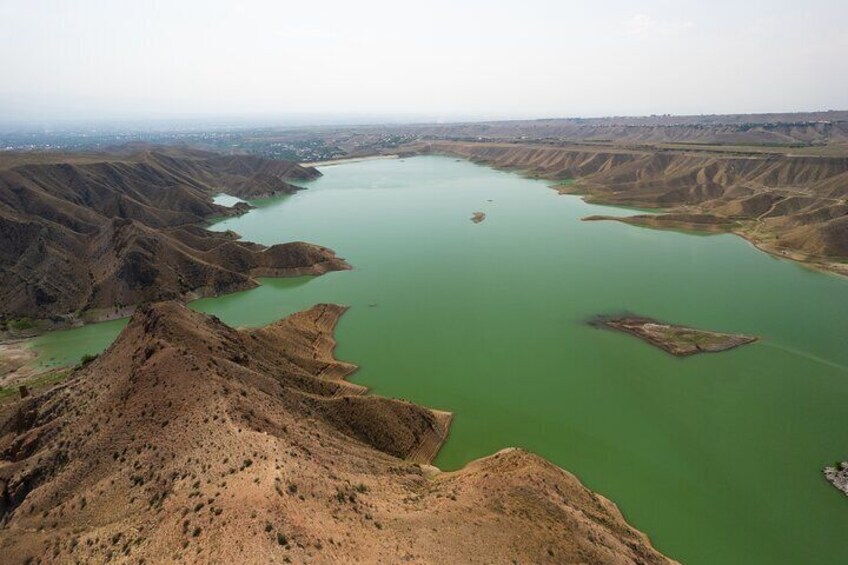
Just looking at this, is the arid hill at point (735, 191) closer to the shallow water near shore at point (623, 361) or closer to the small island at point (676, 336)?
the shallow water near shore at point (623, 361)

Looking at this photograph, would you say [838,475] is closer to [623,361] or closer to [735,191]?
[623,361]

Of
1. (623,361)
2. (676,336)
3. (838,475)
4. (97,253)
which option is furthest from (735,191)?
(97,253)

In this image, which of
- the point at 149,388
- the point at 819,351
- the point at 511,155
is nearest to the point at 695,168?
the point at 511,155

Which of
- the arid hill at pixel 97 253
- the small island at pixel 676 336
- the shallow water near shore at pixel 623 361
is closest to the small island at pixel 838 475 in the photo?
the shallow water near shore at pixel 623 361

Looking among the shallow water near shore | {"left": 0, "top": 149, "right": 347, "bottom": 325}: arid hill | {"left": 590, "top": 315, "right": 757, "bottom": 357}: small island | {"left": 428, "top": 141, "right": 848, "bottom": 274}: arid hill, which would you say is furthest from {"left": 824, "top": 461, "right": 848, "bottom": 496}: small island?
{"left": 0, "top": 149, "right": 347, "bottom": 325}: arid hill

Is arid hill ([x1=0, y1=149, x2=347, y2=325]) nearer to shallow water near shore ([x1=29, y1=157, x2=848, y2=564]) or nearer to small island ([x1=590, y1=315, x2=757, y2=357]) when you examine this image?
shallow water near shore ([x1=29, y1=157, x2=848, y2=564])
